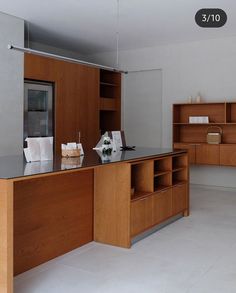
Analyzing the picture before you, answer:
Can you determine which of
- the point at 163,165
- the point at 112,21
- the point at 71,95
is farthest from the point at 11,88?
the point at 163,165

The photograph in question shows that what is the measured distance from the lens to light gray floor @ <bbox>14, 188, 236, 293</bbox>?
8.88 ft

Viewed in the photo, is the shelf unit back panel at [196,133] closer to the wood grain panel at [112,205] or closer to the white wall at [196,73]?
the white wall at [196,73]

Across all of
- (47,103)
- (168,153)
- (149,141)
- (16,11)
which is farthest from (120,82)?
(168,153)

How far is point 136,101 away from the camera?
7.62 m

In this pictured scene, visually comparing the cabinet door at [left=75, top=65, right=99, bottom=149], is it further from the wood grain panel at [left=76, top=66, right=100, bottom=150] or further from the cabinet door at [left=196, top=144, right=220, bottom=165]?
the cabinet door at [left=196, top=144, right=220, bottom=165]

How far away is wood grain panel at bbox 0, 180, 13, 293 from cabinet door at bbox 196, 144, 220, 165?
182 inches

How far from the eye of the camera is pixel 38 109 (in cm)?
601

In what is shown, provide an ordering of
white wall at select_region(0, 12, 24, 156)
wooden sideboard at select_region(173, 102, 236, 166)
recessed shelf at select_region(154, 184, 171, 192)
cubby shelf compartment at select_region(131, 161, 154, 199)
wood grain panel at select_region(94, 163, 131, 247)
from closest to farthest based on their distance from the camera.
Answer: wood grain panel at select_region(94, 163, 131, 247) < cubby shelf compartment at select_region(131, 161, 154, 199) < recessed shelf at select_region(154, 184, 171, 192) < white wall at select_region(0, 12, 24, 156) < wooden sideboard at select_region(173, 102, 236, 166)

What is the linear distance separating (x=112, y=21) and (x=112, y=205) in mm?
2998

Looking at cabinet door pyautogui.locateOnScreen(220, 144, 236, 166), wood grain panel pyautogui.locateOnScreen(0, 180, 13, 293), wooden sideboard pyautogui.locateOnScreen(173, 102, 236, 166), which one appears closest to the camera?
wood grain panel pyautogui.locateOnScreen(0, 180, 13, 293)

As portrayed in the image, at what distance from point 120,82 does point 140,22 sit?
93.1 inches

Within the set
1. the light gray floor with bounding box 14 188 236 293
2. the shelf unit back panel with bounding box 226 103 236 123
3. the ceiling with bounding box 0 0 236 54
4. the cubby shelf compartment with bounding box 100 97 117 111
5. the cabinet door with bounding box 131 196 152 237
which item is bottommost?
the light gray floor with bounding box 14 188 236 293

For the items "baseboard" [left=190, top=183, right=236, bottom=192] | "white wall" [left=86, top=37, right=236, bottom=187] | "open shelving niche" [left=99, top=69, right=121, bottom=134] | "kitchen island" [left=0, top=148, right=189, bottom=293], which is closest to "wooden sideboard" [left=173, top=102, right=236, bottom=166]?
"white wall" [left=86, top=37, right=236, bottom=187]

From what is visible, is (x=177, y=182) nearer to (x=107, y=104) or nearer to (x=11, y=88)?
(x=11, y=88)
